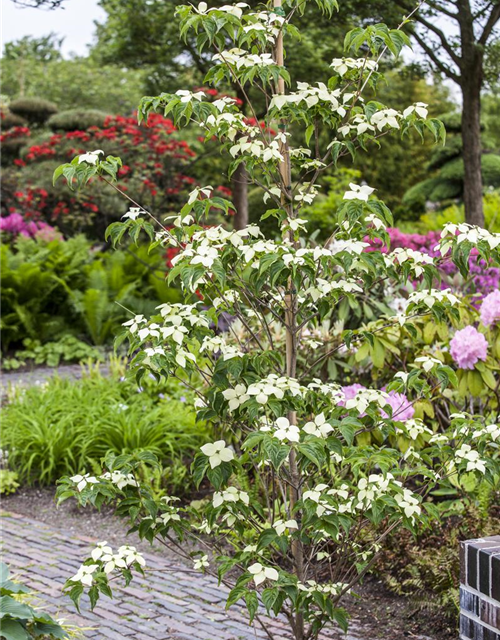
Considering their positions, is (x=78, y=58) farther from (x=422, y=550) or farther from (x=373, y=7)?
(x=422, y=550)

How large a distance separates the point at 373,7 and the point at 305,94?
691 cm

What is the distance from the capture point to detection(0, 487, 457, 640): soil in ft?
11.5

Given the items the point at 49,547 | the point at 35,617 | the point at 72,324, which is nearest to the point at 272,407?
the point at 35,617

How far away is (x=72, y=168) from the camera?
2.60m

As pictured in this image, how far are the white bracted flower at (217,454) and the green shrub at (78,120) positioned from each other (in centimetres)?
1285

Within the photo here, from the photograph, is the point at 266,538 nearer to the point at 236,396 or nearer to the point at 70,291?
the point at 236,396

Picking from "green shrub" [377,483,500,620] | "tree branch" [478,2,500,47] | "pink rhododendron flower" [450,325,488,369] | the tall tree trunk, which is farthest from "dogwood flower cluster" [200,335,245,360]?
"tree branch" [478,2,500,47]

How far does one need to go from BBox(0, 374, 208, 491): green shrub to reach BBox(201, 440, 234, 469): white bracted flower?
8.68 feet

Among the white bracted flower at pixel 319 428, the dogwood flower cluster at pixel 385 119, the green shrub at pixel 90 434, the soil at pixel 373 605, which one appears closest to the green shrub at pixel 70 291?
the green shrub at pixel 90 434

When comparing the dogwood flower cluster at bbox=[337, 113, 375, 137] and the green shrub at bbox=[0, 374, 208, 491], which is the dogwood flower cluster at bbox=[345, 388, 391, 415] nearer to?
the dogwood flower cluster at bbox=[337, 113, 375, 137]

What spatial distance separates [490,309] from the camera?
454 cm

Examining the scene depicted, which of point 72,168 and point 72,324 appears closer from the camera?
point 72,168

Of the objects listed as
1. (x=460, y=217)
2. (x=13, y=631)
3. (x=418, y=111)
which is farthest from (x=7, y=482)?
(x=460, y=217)

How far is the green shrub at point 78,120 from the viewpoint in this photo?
14640mm
